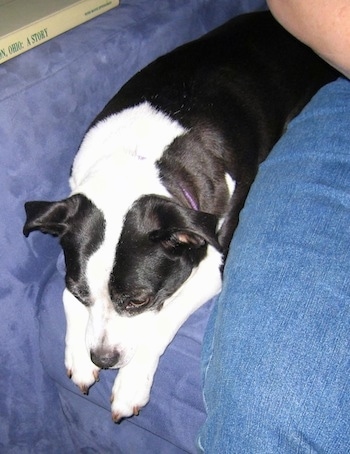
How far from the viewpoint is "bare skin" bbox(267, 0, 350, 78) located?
129 centimetres

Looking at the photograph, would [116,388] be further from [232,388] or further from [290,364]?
[290,364]

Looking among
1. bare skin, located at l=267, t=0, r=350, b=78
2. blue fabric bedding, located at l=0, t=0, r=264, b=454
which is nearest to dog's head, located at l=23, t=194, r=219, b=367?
blue fabric bedding, located at l=0, t=0, r=264, b=454

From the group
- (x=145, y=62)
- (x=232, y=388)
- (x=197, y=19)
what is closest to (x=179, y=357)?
(x=232, y=388)

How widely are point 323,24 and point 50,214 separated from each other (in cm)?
86

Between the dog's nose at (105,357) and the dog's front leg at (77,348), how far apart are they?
8cm

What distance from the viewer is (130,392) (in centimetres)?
160

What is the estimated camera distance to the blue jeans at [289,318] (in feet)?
3.68

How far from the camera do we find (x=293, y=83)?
2230mm

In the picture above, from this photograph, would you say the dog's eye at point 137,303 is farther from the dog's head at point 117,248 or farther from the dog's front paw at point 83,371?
the dog's front paw at point 83,371

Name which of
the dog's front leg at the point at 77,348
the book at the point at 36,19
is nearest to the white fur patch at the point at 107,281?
the dog's front leg at the point at 77,348

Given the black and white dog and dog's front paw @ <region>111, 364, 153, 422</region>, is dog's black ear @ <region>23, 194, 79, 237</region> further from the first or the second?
dog's front paw @ <region>111, 364, 153, 422</region>

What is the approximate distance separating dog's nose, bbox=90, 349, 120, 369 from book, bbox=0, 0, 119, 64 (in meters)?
0.94

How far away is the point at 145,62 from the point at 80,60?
349mm

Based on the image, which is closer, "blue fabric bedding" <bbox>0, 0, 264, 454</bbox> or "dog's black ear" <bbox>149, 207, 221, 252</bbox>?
"dog's black ear" <bbox>149, 207, 221, 252</bbox>
